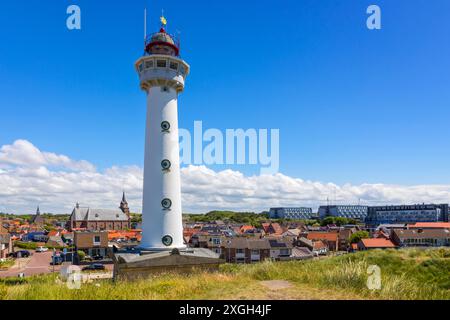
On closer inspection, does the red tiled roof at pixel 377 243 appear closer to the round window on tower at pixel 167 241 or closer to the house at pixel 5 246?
the round window on tower at pixel 167 241

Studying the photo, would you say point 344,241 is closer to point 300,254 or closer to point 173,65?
point 300,254

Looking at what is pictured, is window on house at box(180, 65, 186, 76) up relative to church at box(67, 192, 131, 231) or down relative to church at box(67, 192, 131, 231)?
up

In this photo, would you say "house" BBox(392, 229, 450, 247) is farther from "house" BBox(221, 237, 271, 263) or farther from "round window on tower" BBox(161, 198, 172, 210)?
"round window on tower" BBox(161, 198, 172, 210)

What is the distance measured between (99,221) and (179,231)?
325 feet

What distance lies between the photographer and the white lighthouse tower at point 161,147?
17.7 meters

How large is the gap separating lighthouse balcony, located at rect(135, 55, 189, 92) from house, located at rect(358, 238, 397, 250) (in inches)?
2321

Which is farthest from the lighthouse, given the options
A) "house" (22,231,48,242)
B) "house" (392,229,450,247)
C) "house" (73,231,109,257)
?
"house" (22,231,48,242)

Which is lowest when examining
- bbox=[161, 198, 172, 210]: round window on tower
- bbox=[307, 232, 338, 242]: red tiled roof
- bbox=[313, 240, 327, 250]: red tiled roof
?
bbox=[313, 240, 327, 250]: red tiled roof

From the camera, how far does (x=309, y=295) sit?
8.17 m

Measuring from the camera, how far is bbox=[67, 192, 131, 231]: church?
10481 centimetres

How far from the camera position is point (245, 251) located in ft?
180

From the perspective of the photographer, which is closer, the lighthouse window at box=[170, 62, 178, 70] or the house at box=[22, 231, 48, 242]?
the lighthouse window at box=[170, 62, 178, 70]

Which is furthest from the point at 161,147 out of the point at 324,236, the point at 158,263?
the point at 324,236

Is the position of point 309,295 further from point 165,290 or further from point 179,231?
point 179,231
